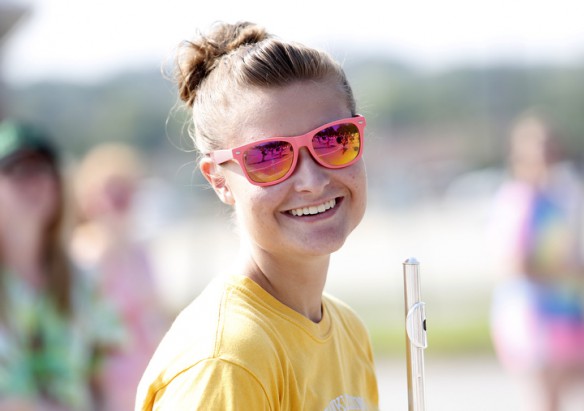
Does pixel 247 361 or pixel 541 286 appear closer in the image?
pixel 247 361

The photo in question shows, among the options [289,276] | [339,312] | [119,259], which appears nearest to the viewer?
[289,276]

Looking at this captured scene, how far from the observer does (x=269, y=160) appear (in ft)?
6.51

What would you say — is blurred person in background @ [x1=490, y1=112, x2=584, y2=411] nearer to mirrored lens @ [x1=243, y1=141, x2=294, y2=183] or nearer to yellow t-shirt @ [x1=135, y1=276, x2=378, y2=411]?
yellow t-shirt @ [x1=135, y1=276, x2=378, y2=411]

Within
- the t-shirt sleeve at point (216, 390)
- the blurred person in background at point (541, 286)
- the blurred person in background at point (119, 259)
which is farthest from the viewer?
the blurred person in background at point (541, 286)

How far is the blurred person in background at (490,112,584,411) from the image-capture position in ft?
18.8

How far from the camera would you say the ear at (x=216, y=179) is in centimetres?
216

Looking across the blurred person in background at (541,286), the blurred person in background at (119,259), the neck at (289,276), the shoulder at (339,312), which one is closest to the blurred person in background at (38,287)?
the blurred person in background at (119,259)

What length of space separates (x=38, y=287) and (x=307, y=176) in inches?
102

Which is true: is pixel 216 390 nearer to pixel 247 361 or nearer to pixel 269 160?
pixel 247 361

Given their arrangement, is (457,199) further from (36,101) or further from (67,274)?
(67,274)

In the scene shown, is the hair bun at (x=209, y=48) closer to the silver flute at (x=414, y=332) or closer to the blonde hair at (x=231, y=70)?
the blonde hair at (x=231, y=70)

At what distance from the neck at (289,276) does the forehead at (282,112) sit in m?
0.28

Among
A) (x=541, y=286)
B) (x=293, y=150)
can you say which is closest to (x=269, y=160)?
(x=293, y=150)

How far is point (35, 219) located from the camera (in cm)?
431
